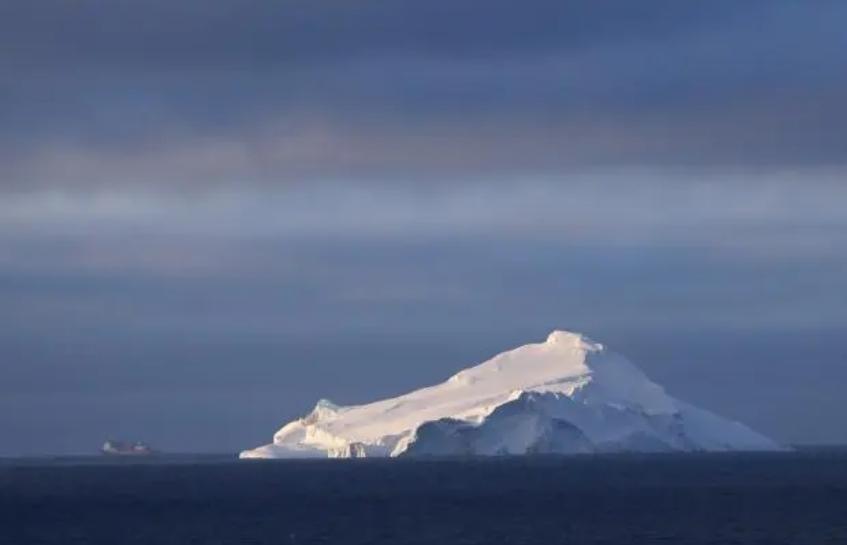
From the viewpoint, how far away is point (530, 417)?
112000 mm

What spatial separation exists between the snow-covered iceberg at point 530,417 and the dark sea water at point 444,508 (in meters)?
2.15

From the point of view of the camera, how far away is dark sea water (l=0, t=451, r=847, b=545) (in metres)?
57.1

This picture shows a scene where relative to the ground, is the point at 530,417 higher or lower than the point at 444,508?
higher

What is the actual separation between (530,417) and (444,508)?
128 ft

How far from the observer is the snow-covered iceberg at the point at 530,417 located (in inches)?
4459

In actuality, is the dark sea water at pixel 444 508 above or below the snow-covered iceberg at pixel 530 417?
below

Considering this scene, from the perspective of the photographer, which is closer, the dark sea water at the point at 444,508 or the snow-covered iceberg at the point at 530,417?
the dark sea water at the point at 444,508

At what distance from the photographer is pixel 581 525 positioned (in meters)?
61.7

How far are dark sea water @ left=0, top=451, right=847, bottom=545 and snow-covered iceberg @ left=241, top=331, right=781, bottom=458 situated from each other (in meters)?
2.15

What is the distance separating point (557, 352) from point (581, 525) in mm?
68395

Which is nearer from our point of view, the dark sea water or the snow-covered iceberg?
the dark sea water

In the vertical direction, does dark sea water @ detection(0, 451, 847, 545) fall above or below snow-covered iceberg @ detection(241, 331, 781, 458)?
below

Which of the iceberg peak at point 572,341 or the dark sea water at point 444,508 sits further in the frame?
the iceberg peak at point 572,341

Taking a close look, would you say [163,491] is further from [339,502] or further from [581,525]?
[581,525]
